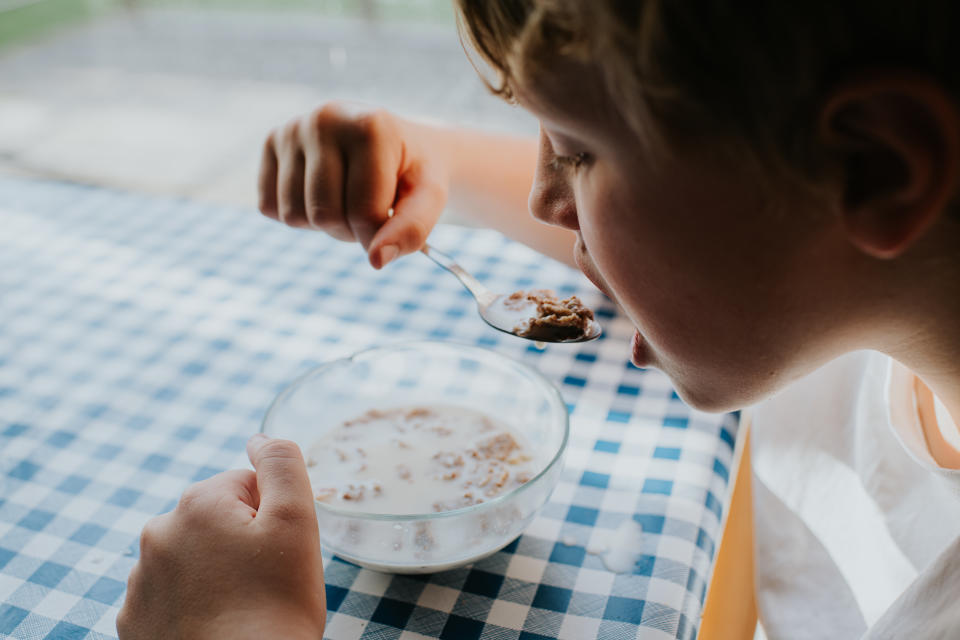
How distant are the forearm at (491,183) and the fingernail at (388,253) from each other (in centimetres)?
31

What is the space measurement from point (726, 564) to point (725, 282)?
0.43 m

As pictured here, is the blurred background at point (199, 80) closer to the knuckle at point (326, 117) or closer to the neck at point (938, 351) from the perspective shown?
the knuckle at point (326, 117)

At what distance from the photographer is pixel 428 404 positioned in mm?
865

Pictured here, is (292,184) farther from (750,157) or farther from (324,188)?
(750,157)

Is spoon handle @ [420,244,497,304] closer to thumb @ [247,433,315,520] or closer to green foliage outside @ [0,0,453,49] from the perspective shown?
thumb @ [247,433,315,520]

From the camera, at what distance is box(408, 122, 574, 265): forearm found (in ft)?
3.71

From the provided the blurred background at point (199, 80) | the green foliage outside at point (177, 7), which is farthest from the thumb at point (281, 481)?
the green foliage outside at point (177, 7)

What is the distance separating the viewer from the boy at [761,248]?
1.38 ft

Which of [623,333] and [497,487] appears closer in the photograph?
[497,487]

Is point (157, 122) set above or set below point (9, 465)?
below

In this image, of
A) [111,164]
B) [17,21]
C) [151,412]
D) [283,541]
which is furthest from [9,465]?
[17,21]

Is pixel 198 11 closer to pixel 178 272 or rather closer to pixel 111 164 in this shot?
pixel 111 164

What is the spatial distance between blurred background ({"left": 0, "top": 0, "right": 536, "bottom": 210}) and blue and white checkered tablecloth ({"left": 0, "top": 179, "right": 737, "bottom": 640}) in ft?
6.02

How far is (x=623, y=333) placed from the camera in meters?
1.00
